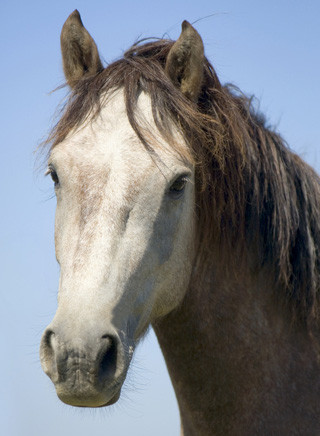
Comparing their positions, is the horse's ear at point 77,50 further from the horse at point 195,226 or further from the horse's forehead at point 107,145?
the horse's forehead at point 107,145

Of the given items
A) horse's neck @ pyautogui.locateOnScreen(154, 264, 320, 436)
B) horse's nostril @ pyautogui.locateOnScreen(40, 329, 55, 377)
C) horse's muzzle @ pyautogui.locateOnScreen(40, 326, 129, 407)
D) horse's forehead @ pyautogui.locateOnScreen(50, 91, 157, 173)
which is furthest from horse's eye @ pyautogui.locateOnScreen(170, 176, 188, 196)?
horse's nostril @ pyautogui.locateOnScreen(40, 329, 55, 377)

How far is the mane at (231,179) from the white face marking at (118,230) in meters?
0.17

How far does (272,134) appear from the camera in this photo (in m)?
4.55

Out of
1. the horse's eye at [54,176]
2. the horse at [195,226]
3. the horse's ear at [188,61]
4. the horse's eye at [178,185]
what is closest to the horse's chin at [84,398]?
the horse at [195,226]

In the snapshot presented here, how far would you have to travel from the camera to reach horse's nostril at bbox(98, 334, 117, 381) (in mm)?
3084

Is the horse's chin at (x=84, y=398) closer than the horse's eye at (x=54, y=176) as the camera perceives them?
Yes

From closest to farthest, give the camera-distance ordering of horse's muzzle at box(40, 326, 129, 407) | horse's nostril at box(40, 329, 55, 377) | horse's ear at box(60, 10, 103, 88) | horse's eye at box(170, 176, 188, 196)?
1. horse's muzzle at box(40, 326, 129, 407)
2. horse's nostril at box(40, 329, 55, 377)
3. horse's eye at box(170, 176, 188, 196)
4. horse's ear at box(60, 10, 103, 88)

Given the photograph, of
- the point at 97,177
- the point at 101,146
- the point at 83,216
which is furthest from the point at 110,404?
the point at 101,146

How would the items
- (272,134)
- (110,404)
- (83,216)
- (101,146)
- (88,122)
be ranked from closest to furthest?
(110,404) < (83,216) < (101,146) < (88,122) < (272,134)

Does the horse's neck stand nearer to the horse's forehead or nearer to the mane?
the mane

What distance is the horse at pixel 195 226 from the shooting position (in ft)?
11.6

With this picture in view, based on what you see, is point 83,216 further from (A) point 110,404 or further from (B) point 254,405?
(B) point 254,405

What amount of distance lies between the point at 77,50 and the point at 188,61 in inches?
35.4

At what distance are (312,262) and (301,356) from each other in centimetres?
66
